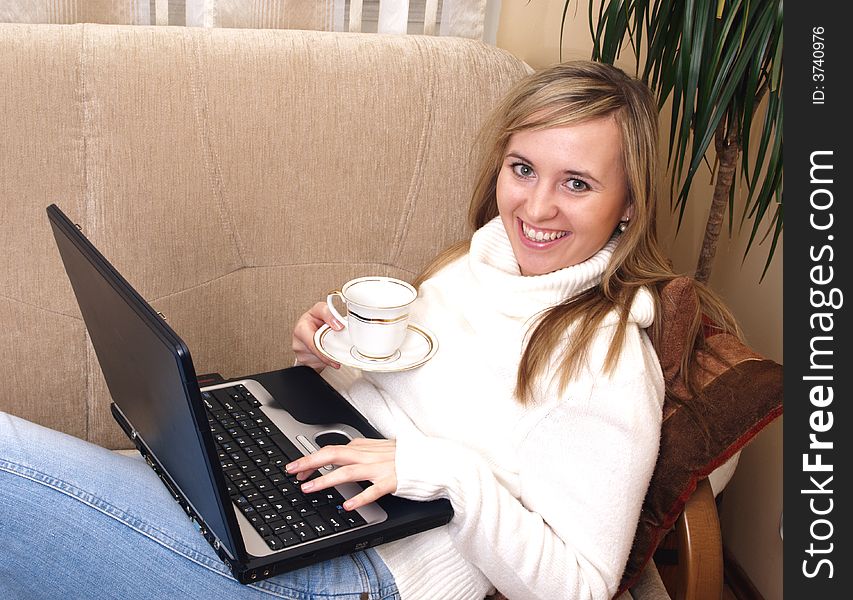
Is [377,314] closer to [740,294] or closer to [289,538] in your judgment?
[289,538]

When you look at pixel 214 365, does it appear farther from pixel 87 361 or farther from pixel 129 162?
pixel 129 162

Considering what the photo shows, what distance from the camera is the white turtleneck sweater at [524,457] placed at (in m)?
1.09

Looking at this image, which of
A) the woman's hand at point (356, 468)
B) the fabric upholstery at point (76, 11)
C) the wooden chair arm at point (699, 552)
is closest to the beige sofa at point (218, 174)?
the fabric upholstery at point (76, 11)

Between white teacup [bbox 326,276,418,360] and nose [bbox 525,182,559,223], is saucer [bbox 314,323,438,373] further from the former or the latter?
nose [bbox 525,182,559,223]

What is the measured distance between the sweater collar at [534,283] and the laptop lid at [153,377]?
508mm

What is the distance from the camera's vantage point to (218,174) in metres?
1.58

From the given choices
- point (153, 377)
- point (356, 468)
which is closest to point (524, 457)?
point (356, 468)

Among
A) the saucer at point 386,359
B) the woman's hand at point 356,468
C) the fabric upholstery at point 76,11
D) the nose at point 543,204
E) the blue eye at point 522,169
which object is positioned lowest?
the woman's hand at point 356,468

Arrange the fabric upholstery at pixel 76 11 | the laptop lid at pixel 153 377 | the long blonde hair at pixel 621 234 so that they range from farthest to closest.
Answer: the fabric upholstery at pixel 76 11 → the long blonde hair at pixel 621 234 → the laptop lid at pixel 153 377

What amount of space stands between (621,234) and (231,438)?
2.02 feet

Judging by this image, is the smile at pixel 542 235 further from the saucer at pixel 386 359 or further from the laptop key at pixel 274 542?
the laptop key at pixel 274 542

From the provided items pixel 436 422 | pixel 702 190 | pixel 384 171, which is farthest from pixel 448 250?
pixel 702 190

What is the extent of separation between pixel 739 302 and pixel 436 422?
768 millimetres
